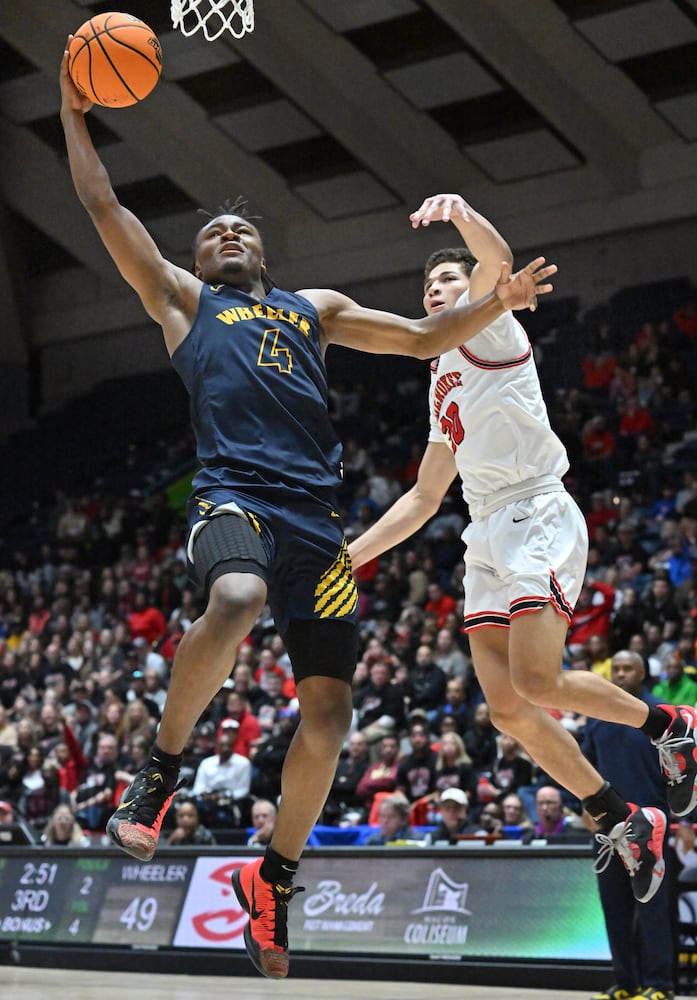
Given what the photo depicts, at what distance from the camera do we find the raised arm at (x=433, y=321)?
5.40m

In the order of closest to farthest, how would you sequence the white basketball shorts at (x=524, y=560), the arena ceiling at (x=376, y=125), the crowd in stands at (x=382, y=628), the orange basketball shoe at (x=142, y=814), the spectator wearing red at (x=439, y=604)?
1. the orange basketball shoe at (x=142, y=814)
2. the white basketball shorts at (x=524, y=560)
3. the crowd in stands at (x=382, y=628)
4. the spectator wearing red at (x=439, y=604)
5. the arena ceiling at (x=376, y=125)

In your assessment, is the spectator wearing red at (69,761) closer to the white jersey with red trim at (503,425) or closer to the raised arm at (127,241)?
the white jersey with red trim at (503,425)

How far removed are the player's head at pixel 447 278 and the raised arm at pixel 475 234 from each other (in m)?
0.38

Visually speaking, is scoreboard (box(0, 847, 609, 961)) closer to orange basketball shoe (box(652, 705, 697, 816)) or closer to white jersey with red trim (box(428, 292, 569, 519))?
orange basketball shoe (box(652, 705, 697, 816))

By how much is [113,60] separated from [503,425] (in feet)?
7.39

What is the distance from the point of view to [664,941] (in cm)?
802

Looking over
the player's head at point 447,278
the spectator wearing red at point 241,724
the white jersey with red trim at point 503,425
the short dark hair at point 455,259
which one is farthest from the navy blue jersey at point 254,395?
the spectator wearing red at point 241,724

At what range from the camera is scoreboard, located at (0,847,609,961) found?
9602mm

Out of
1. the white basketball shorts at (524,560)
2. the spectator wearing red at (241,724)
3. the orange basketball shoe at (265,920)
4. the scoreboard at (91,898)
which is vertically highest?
the white basketball shorts at (524,560)

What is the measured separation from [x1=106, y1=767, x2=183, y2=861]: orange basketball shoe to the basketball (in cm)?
255

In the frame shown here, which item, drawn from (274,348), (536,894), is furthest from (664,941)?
(274,348)

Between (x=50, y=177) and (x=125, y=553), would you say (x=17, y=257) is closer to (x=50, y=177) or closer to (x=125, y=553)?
(x=50, y=177)

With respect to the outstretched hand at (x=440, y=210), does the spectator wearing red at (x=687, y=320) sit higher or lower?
higher

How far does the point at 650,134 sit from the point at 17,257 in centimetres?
1280
